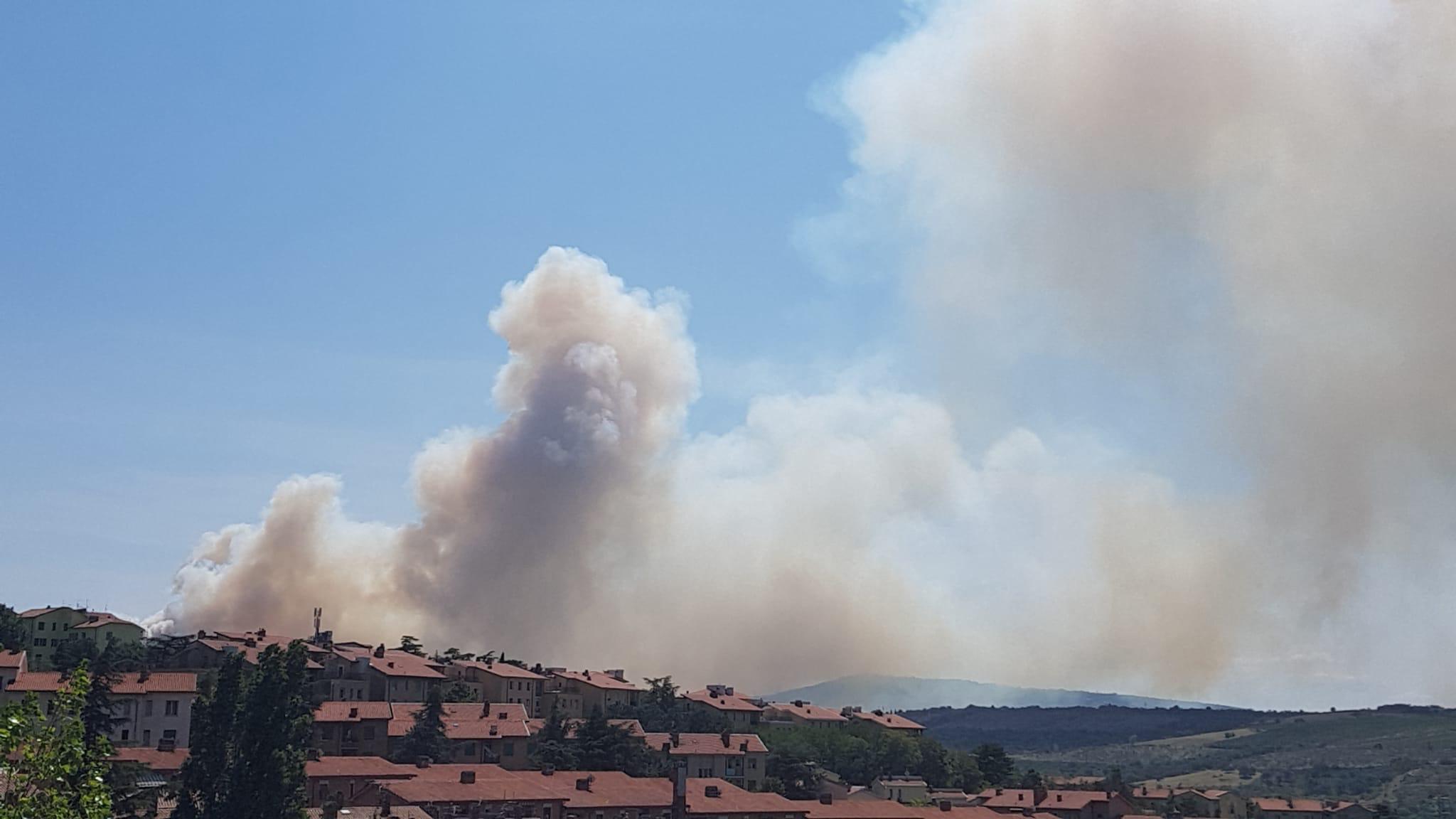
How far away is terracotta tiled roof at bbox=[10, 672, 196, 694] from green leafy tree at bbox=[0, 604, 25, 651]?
3122 cm

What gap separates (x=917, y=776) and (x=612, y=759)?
1599 inches

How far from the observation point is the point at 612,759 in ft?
373

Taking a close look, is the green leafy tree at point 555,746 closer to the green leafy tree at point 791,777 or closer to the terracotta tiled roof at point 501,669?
the green leafy tree at point 791,777

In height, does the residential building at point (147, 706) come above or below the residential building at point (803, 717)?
below

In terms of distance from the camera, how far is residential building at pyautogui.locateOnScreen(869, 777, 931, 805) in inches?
4899

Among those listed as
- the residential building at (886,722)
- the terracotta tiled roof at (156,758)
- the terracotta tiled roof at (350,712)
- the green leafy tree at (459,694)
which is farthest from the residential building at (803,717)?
the terracotta tiled roof at (156,758)

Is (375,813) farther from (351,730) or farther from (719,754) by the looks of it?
(719,754)

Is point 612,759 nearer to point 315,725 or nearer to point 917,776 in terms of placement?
point 315,725

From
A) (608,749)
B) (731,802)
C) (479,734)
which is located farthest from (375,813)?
(608,749)

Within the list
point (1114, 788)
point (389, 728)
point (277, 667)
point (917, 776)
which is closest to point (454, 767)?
point (389, 728)

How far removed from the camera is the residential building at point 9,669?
103m

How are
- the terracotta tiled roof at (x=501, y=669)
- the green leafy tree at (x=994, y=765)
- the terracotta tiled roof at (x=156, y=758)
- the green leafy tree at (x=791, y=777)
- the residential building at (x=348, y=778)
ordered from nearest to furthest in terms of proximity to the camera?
the residential building at (x=348, y=778) → the terracotta tiled roof at (x=156, y=758) → the green leafy tree at (x=791, y=777) → the terracotta tiled roof at (x=501, y=669) → the green leafy tree at (x=994, y=765)

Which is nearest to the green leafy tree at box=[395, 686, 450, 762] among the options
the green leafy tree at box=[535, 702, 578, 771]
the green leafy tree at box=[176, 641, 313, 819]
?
the green leafy tree at box=[535, 702, 578, 771]

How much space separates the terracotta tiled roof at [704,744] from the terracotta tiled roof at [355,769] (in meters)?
29.1
